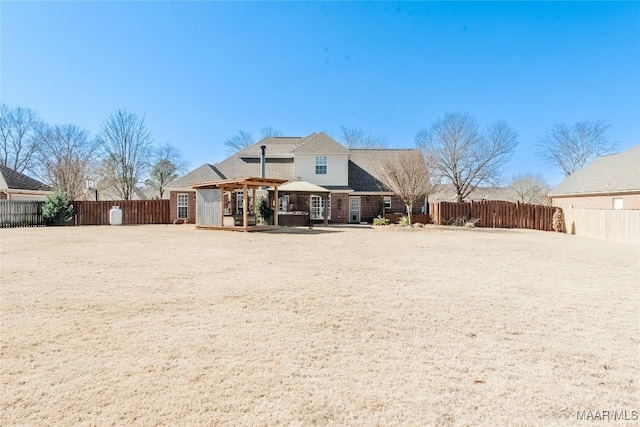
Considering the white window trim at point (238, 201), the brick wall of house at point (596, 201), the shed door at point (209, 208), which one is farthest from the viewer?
the white window trim at point (238, 201)

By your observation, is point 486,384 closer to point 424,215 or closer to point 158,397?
point 158,397

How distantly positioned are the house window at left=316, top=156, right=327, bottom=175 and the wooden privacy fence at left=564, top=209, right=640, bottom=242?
16381mm

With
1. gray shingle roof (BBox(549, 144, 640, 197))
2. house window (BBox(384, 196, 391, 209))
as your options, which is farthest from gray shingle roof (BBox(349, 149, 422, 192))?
gray shingle roof (BBox(549, 144, 640, 197))

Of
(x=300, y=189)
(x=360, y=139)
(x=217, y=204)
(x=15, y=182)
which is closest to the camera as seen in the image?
(x=217, y=204)

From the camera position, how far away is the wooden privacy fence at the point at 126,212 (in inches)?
907

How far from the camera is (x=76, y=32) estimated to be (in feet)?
40.2

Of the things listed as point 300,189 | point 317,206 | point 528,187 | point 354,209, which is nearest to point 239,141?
point 317,206

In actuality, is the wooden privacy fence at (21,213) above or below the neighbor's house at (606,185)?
below

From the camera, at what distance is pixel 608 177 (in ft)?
72.8

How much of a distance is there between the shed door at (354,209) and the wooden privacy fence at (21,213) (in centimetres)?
2150

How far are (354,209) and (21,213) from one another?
22.8 meters

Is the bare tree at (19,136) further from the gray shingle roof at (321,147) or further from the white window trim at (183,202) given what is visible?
the gray shingle roof at (321,147)

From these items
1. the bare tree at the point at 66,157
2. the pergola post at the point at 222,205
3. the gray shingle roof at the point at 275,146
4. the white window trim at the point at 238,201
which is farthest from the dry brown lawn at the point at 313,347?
the bare tree at the point at 66,157

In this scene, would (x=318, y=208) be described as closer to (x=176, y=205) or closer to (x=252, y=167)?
(x=252, y=167)
